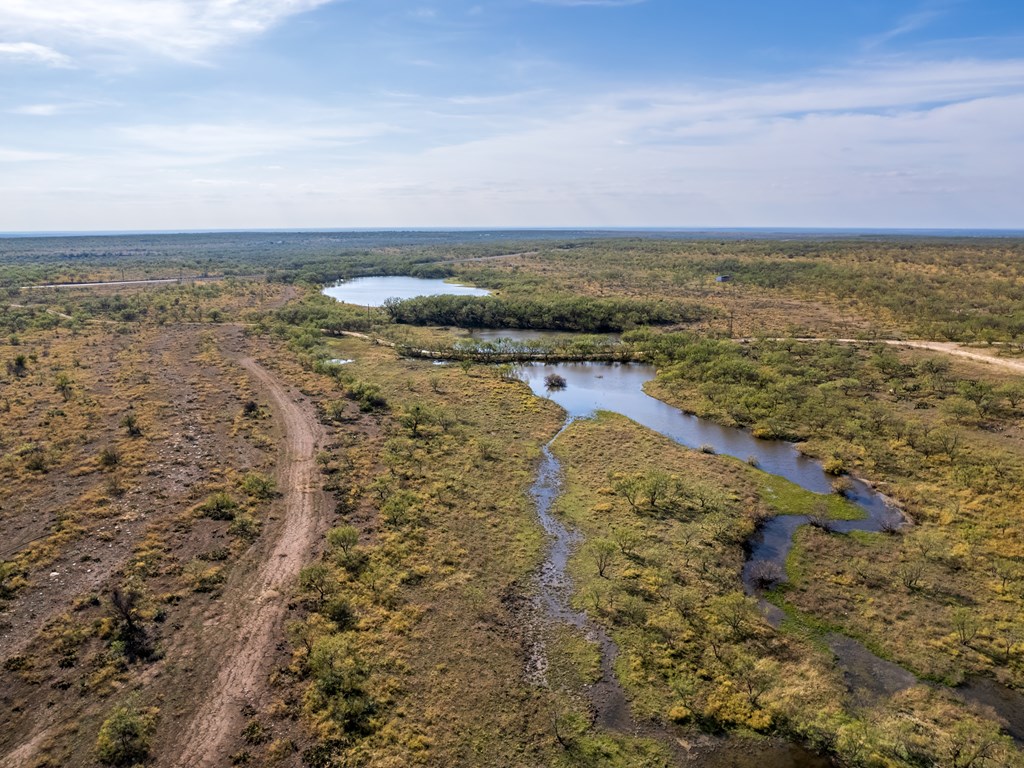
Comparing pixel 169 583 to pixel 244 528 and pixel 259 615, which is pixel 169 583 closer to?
pixel 244 528

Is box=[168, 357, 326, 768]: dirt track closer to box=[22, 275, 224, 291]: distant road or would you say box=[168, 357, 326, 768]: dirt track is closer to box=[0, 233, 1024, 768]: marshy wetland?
box=[0, 233, 1024, 768]: marshy wetland

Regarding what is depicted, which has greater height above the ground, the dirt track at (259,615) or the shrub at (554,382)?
the shrub at (554,382)

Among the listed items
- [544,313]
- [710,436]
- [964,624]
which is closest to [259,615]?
[964,624]

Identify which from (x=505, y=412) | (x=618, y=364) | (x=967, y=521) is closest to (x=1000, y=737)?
(x=967, y=521)

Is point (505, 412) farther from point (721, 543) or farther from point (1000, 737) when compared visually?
point (1000, 737)

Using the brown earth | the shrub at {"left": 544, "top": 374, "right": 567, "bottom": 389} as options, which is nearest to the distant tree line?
the shrub at {"left": 544, "top": 374, "right": 567, "bottom": 389}

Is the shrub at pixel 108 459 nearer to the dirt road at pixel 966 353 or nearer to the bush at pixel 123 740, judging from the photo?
the bush at pixel 123 740

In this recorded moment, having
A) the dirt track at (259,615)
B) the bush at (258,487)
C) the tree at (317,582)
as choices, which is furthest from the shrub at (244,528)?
the tree at (317,582)
